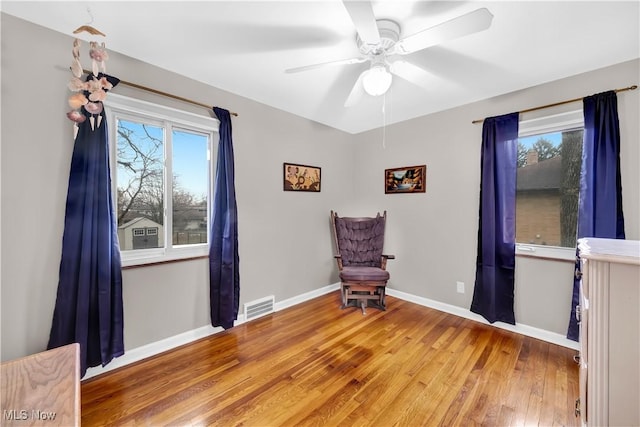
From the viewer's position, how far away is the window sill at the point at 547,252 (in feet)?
7.55

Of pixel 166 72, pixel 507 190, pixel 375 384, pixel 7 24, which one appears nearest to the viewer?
pixel 7 24

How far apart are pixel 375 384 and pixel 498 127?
106 inches

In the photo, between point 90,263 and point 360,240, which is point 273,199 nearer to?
point 360,240

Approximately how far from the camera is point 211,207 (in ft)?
8.46

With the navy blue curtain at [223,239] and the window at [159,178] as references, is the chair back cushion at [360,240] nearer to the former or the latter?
the navy blue curtain at [223,239]

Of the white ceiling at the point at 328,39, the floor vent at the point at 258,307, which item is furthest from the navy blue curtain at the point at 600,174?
the floor vent at the point at 258,307

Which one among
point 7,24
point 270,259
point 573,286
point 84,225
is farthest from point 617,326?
point 7,24

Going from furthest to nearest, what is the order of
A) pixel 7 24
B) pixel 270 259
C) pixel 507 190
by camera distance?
pixel 270 259 < pixel 507 190 < pixel 7 24

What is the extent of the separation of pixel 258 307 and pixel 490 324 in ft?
8.35

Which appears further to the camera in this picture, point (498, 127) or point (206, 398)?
point (498, 127)

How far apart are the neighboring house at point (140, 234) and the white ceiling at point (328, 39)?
3.93 feet

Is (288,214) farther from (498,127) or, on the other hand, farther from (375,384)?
(498,127)

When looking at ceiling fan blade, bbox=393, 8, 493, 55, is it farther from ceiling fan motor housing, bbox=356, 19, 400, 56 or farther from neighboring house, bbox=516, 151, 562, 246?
neighboring house, bbox=516, 151, 562, 246

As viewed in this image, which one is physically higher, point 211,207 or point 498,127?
point 498,127
